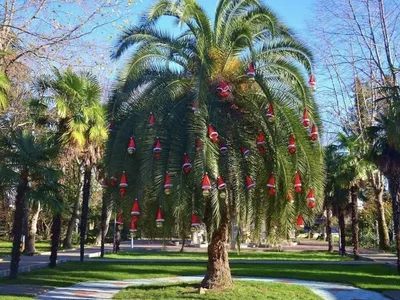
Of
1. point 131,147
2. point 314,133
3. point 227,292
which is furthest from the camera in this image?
point 227,292

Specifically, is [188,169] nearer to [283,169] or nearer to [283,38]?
[283,169]

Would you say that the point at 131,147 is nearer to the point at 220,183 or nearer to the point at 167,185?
the point at 167,185

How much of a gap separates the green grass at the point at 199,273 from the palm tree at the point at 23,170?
1.79m

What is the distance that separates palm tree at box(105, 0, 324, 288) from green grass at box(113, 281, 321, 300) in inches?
23.5

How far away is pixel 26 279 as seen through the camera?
1736cm

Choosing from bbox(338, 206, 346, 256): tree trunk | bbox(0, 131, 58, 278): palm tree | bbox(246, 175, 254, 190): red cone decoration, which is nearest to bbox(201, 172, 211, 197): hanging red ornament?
bbox(246, 175, 254, 190): red cone decoration

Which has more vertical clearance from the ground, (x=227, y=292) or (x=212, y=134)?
(x=212, y=134)

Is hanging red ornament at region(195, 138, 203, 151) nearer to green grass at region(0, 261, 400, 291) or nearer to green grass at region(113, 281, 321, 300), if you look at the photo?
green grass at region(113, 281, 321, 300)

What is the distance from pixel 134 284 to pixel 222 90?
310 inches

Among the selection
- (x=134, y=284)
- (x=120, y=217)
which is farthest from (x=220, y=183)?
(x=134, y=284)

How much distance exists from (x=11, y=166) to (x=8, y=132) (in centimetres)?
148

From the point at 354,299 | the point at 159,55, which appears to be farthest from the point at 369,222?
the point at 159,55

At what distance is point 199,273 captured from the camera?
20.6 m

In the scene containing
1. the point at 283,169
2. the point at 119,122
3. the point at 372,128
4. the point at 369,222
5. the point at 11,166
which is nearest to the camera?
the point at 283,169
